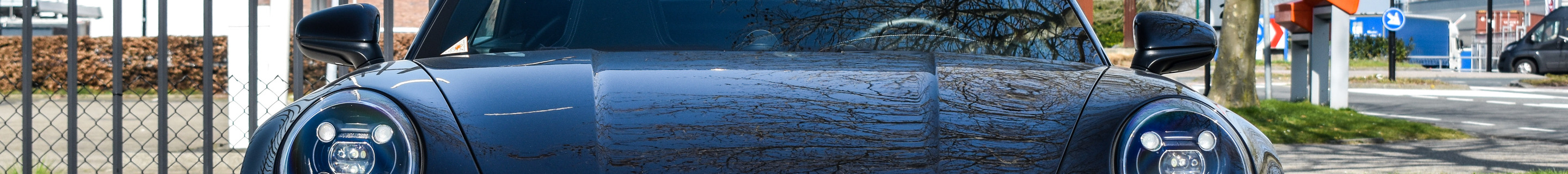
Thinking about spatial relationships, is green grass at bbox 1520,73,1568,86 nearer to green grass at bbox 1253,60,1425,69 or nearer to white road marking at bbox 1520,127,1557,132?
green grass at bbox 1253,60,1425,69

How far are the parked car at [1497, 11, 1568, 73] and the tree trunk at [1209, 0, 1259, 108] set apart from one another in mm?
16940

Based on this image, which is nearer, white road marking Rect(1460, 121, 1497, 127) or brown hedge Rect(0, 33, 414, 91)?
white road marking Rect(1460, 121, 1497, 127)

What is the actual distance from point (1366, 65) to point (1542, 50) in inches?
186

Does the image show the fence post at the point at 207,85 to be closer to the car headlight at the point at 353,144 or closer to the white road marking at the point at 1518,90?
the car headlight at the point at 353,144

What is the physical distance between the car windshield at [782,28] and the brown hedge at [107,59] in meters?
12.5

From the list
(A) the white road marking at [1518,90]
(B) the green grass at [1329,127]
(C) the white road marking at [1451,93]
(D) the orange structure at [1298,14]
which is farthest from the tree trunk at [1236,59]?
(A) the white road marking at [1518,90]

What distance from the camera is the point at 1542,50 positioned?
25.2m

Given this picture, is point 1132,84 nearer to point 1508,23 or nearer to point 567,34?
point 567,34

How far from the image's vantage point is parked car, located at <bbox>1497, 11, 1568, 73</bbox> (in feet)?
82.0

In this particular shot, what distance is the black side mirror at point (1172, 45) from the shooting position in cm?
289

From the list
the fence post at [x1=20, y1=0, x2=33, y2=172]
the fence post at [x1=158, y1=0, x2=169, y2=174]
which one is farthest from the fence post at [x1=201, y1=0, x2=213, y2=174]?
the fence post at [x1=20, y1=0, x2=33, y2=172]

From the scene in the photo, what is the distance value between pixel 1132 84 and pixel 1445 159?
5.31 meters

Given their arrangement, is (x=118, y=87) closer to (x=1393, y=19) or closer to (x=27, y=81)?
(x=27, y=81)

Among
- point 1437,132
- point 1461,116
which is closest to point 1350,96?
point 1461,116
